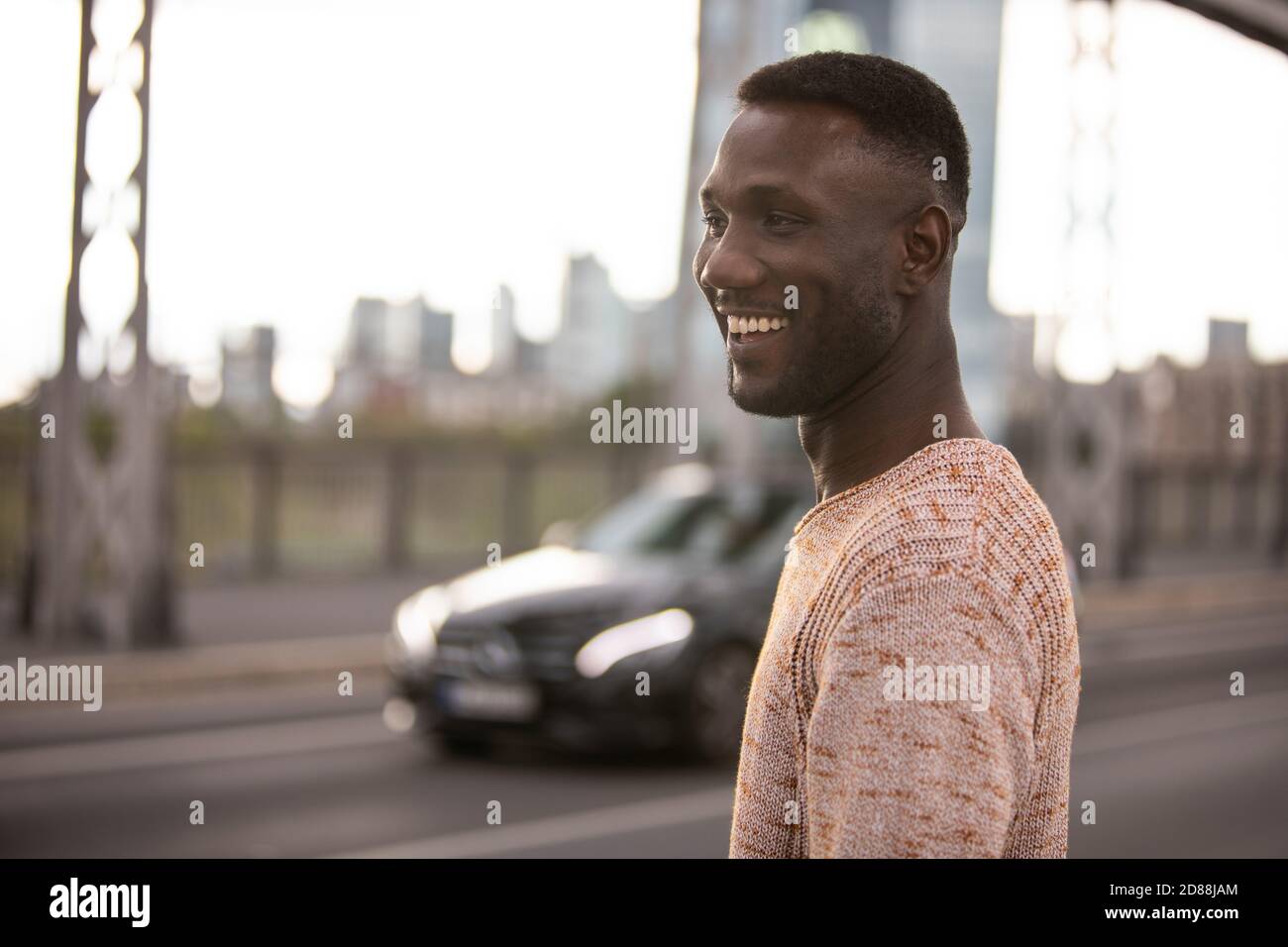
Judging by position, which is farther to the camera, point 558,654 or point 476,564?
point 476,564

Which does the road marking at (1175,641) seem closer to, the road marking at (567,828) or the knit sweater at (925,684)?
the road marking at (567,828)

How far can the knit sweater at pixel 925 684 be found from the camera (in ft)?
3.64

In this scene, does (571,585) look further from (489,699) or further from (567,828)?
(567,828)

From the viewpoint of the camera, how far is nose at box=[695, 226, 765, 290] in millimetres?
1384

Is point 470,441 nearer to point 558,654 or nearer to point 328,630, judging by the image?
point 328,630

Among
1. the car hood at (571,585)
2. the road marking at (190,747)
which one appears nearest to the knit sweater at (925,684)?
the car hood at (571,585)

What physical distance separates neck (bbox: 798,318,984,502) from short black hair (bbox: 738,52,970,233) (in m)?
0.12

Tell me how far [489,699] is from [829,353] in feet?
22.7

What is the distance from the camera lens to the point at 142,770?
26.5 feet

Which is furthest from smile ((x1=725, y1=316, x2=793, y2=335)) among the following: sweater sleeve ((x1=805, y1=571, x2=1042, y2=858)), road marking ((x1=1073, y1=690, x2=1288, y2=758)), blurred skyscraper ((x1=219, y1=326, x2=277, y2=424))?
blurred skyscraper ((x1=219, y1=326, x2=277, y2=424))

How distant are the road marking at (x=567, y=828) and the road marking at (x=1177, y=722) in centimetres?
273

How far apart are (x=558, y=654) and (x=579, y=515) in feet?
46.6

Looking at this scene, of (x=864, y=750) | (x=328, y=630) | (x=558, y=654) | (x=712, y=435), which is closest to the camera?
(x=864, y=750)
